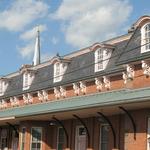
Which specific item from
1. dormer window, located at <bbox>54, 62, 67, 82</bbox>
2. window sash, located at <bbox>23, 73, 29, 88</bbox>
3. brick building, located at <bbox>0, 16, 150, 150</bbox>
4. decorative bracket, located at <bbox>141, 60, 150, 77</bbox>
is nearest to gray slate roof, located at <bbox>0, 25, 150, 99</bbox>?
brick building, located at <bbox>0, 16, 150, 150</bbox>

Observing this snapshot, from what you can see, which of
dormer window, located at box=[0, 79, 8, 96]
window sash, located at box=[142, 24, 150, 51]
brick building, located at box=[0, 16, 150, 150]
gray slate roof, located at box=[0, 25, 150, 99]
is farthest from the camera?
dormer window, located at box=[0, 79, 8, 96]

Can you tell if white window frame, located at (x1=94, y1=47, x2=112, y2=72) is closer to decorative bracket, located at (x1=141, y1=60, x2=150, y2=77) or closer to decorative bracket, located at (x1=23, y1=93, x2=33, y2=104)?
decorative bracket, located at (x1=141, y1=60, x2=150, y2=77)

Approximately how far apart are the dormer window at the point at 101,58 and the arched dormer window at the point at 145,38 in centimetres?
513

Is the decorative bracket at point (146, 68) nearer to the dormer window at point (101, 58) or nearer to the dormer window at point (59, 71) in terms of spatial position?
the dormer window at point (101, 58)

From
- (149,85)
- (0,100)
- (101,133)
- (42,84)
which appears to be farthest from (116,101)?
(0,100)

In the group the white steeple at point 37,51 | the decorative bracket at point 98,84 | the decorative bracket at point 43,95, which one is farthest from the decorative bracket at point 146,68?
the white steeple at point 37,51

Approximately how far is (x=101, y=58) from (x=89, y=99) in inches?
178

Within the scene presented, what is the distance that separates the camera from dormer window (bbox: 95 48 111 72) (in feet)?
92.2

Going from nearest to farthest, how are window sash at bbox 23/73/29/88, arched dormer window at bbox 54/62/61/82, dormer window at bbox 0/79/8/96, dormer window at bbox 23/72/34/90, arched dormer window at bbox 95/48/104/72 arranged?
1. arched dormer window at bbox 95/48/104/72
2. arched dormer window at bbox 54/62/61/82
3. dormer window at bbox 23/72/34/90
4. window sash at bbox 23/73/29/88
5. dormer window at bbox 0/79/8/96

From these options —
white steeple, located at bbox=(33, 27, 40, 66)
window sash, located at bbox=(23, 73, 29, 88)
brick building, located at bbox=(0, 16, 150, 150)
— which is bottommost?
brick building, located at bbox=(0, 16, 150, 150)

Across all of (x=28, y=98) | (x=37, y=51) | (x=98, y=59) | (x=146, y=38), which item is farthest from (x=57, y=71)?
(x=37, y=51)

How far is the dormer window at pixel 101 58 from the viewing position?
28094mm

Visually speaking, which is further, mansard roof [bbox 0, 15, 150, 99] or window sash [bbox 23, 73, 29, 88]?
window sash [bbox 23, 73, 29, 88]

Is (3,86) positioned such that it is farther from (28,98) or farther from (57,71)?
(57,71)
